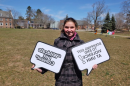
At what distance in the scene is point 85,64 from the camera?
Answer: 1.93 m

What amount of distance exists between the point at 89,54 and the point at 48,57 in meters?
0.82

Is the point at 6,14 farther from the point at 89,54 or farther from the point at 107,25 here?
the point at 89,54

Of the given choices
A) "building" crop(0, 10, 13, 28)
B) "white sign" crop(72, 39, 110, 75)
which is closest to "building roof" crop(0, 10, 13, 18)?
"building" crop(0, 10, 13, 28)

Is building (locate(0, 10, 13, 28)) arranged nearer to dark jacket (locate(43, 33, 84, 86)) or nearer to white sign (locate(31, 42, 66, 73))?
white sign (locate(31, 42, 66, 73))

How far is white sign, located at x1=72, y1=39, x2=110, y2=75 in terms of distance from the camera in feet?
6.30

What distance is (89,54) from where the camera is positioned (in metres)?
1.97

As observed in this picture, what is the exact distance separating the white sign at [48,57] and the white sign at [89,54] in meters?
0.30

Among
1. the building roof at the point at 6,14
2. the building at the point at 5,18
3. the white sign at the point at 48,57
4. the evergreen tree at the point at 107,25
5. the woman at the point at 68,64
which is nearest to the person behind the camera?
the white sign at the point at 48,57

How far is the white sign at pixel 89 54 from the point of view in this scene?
1.92m

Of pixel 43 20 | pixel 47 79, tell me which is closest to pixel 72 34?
pixel 47 79

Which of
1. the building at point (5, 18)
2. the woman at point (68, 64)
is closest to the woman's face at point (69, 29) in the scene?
the woman at point (68, 64)

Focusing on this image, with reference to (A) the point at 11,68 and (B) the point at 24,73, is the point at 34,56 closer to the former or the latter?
(B) the point at 24,73

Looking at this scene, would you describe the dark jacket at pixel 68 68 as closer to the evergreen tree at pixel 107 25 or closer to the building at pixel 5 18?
the evergreen tree at pixel 107 25

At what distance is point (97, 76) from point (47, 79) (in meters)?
2.31
